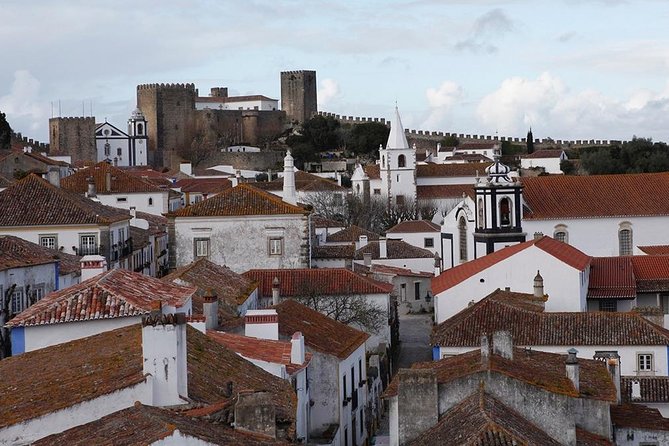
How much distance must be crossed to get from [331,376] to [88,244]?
16339mm

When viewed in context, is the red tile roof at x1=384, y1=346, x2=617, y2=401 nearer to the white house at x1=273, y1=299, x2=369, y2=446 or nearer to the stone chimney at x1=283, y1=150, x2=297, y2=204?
the white house at x1=273, y1=299, x2=369, y2=446

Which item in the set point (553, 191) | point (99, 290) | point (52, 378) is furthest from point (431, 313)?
point (52, 378)

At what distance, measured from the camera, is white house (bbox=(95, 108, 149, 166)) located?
106 metres

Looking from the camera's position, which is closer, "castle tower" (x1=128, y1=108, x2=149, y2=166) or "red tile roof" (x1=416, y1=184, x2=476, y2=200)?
"red tile roof" (x1=416, y1=184, x2=476, y2=200)

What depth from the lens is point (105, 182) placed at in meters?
61.2

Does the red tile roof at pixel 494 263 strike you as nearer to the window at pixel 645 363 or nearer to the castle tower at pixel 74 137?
the window at pixel 645 363

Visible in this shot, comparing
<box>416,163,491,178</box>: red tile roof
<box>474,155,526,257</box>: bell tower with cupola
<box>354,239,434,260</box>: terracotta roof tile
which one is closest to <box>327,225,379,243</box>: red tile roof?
<box>354,239,434,260</box>: terracotta roof tile

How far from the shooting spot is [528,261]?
41.6 meters

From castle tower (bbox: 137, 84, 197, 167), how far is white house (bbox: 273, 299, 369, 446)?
283 feet

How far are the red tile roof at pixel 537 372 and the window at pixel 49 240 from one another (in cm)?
1903

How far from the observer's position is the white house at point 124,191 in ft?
198

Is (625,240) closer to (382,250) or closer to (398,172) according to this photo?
(382,250)

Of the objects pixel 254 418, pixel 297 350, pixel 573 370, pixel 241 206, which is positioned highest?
pixel 241 206

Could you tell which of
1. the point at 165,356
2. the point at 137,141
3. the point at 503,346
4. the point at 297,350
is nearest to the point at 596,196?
the point at 503,346
